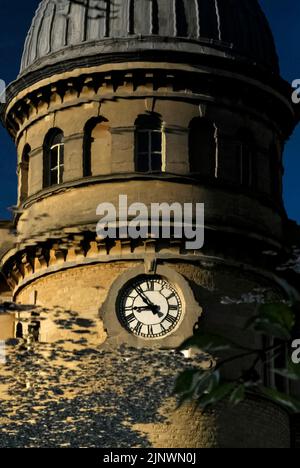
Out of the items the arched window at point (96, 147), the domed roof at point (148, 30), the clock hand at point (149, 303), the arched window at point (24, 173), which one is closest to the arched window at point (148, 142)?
the arched window at point (96, 147)

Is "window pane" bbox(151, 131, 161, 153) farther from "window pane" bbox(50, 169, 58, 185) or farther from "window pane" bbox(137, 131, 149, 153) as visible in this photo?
"window pane" bbox(50, 169, 58, 185)

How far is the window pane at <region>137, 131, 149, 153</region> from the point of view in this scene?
34125mm

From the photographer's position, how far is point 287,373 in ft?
19.1

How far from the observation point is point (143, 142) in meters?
34.3

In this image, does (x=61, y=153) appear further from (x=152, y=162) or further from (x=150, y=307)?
(x=150, y=307)

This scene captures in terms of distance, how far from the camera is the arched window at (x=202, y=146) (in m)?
34.3

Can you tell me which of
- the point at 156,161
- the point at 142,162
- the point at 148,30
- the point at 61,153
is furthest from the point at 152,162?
the point at 148,30

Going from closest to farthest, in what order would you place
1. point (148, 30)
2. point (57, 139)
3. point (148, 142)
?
point (148, 142)
point (148, 30)
point (57, 139)

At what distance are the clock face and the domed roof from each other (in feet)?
20.5

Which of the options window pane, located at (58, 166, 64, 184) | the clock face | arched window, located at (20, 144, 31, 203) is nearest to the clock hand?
the clock face

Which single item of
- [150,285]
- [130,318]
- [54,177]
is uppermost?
[54,177]

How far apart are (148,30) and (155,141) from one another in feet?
10.1
